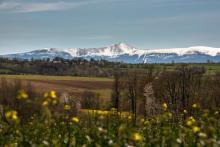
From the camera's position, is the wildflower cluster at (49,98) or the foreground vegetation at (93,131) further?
the foreground vegetation at (93,131)

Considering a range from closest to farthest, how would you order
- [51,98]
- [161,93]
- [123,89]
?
1. [51,98]
2. [161,93]
3. [123,89]

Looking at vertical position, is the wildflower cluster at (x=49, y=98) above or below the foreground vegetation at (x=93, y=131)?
above

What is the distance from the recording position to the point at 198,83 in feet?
239

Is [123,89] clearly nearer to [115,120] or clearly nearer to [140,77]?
[140,77]

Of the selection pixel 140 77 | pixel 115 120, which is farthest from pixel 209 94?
pixel 115 120

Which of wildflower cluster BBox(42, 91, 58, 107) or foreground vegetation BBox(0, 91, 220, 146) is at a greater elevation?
wildflower cluster BBox(42, 91, 58, 107)

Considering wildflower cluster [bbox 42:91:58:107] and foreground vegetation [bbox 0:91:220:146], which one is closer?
wildflower cluster [bbox 42:91:58:107]

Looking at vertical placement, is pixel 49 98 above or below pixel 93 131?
above

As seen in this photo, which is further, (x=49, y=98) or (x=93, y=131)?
(x=93, y=131)

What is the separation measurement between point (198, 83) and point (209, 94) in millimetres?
8538

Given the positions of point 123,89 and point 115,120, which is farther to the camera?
point 123,89

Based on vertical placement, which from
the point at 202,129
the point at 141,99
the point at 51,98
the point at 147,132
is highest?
the point at 51,98

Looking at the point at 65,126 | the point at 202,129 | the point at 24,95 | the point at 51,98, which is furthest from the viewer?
the point at 65,126

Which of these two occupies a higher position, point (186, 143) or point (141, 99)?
point (186, 143)
